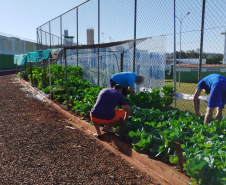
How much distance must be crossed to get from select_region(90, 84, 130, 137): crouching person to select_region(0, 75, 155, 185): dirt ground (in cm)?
50

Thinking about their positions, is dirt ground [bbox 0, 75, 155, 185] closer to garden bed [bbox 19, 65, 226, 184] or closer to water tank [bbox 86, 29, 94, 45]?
A: garden bed [bbox 19, 65, 226, 184]

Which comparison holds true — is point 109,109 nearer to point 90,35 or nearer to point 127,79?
point 127,79

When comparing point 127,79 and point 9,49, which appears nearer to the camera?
point 127,79

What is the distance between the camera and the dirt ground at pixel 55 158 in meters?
3.51

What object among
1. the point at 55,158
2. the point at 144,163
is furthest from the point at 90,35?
the point at 144,163

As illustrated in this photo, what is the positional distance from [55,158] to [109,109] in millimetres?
1362

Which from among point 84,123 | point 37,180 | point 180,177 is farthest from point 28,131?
point 180,177

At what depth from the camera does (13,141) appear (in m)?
5.00

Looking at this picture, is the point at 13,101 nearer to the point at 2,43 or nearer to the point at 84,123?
the point at 84,123

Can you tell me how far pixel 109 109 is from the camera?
16.0 ft

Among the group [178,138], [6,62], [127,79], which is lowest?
[178,138]

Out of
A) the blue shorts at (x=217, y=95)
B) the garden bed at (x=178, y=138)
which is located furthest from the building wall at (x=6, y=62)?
the blue shorts at (x=217, y=95)

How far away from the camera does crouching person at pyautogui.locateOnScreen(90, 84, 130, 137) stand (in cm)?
478

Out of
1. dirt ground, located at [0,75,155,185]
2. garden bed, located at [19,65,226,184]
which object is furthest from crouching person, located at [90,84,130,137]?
dirt ground, located at [0,75,155,185]
